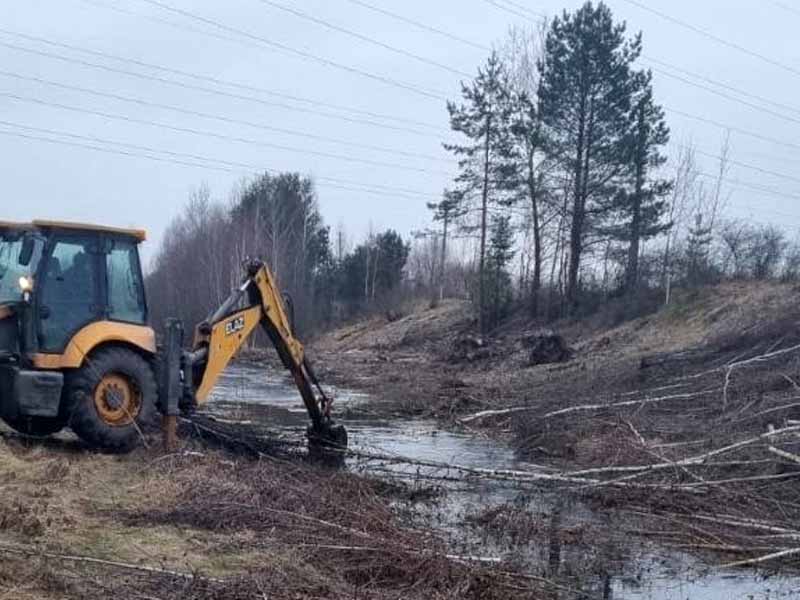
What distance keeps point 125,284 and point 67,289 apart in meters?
0.73

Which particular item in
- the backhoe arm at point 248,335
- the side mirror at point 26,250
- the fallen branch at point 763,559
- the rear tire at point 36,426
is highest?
the side mirror at point 26,250

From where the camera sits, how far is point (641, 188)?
39.0 m

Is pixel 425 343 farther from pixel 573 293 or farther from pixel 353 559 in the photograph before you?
pixel 353 559

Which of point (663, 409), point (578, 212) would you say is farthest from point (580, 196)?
point (663, 409)

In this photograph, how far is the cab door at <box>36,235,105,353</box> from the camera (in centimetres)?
1214

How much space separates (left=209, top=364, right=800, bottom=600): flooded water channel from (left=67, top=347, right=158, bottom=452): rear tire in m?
2.71

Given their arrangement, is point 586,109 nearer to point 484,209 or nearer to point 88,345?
point 484,209

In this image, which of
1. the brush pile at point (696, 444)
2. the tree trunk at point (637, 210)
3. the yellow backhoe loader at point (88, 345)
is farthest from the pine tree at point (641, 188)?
the yellow backhoe loader at point (88, 345)

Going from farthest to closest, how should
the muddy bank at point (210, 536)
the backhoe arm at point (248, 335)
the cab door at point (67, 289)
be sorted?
the backhoe arm at point (248, 335), the cab door at point (67, 289), the muddy bank at point (210, 536)

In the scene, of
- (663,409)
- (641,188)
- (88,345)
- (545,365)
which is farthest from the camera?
(641,188)

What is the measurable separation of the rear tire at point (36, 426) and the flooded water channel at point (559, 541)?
11.9ft

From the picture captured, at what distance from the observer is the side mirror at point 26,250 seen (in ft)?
39.2

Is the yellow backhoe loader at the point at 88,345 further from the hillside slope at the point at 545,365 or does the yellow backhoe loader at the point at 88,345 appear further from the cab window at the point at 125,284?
the hillside slope at the point at 545,365

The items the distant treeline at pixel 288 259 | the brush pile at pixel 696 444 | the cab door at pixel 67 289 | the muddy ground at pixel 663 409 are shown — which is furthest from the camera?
the distant treeline at pixel 288 259
